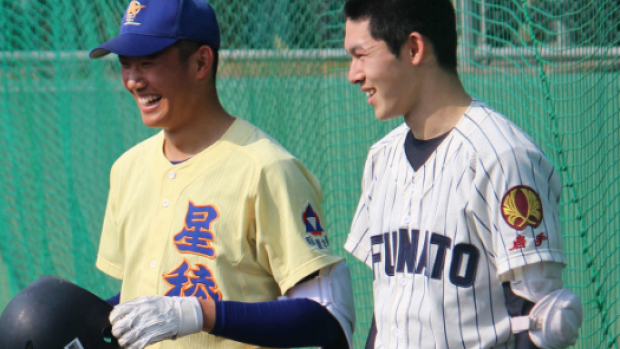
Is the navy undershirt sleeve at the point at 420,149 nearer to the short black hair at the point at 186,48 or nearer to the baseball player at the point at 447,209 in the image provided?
the baseball player at the point at 447,209

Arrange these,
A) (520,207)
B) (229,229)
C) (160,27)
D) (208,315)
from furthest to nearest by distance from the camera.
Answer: (160,27) < (229,229) < (208,315) < (520,207)

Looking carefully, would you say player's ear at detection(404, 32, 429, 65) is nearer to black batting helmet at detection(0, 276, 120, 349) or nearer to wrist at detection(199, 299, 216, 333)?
wrist at detection(199, 299, 216, 333)

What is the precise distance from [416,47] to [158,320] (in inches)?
37.7

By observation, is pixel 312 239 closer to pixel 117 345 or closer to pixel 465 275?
pixel 465 275

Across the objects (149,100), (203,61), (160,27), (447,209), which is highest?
(160,27)

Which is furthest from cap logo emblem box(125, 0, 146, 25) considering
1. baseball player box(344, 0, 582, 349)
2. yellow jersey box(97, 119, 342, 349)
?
baseball player box(344, 0, 582, 349)

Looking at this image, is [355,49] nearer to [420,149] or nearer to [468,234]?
[420,149]

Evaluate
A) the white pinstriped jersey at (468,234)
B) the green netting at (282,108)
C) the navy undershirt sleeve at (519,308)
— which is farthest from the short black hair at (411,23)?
the green netting at (282,108)

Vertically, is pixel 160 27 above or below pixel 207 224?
above

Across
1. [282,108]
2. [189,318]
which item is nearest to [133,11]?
[189,318]

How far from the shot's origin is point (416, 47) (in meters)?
1.98

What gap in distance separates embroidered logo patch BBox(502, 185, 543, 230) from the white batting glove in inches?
31.6

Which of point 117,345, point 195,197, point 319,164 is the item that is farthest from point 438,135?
point 319,164

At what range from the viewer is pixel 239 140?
86.3 inches
